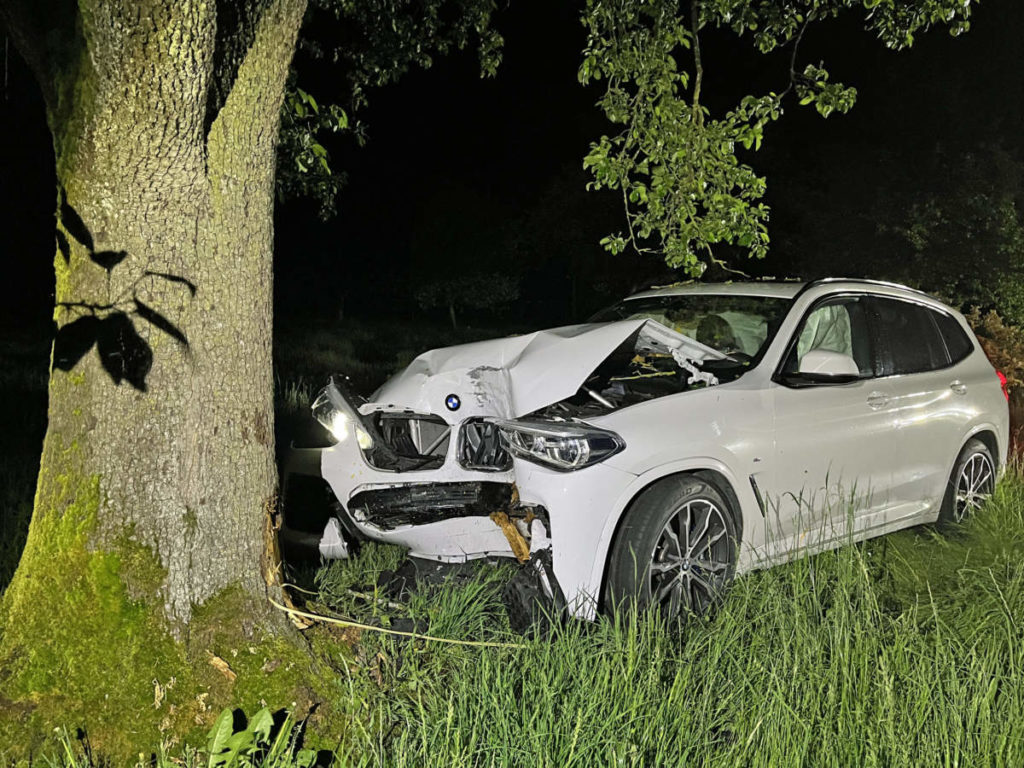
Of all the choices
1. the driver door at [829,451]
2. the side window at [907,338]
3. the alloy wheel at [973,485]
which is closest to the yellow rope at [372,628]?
the driver door at [829,451]

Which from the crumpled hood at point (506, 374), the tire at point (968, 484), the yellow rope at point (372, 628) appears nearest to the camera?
the yellow rope at point (372, 628)

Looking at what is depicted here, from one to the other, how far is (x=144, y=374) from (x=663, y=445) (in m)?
2.25

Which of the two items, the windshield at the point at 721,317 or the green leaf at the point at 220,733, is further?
the windshield at the point at 721,317

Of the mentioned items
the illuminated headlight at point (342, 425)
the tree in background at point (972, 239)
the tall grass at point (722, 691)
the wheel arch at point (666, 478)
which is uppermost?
the tree in background at point (972, 239)

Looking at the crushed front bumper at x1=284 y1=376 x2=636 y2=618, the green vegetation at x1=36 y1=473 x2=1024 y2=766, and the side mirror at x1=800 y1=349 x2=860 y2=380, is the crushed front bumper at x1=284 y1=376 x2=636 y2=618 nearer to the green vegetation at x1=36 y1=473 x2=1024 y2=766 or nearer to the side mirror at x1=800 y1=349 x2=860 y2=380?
the green vegetation at x1=36 y1=473 x2=1024 y2=766

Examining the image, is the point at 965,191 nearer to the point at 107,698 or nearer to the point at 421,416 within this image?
the point at 421,416

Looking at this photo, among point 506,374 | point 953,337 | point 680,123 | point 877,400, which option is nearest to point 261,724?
point 506,374

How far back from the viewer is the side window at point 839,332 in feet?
19.3

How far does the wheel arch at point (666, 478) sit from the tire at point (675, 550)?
18 mm

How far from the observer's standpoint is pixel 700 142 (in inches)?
287

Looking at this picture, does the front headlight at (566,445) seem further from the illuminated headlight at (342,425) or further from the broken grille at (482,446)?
the illuminated headlight at (342,425)

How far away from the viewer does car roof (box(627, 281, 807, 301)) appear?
601 centimetres

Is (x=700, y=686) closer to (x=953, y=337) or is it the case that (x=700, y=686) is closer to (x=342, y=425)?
(x=342, y=425)

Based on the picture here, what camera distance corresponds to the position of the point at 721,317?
246 inches
